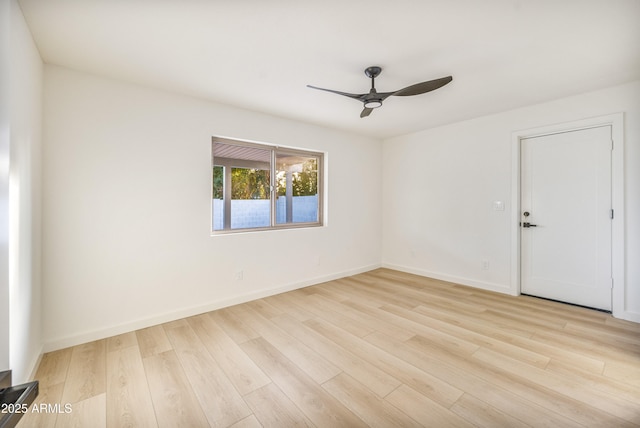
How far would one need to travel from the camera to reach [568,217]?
3.20 meters

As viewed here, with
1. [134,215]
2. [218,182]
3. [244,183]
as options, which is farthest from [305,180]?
[134,215]

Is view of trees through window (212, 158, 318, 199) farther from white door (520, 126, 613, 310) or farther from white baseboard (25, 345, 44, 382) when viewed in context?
white door (520, 126, 613, 310)

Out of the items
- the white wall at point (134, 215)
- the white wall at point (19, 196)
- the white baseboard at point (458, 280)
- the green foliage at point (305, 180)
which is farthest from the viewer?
the green foliage at point (305, 180)

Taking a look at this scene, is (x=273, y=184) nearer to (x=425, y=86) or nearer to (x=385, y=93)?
(x=385, y=93)

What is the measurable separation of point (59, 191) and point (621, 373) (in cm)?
461

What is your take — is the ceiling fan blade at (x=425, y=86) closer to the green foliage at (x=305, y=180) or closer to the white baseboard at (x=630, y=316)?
the green foliage at (x=305, y=180)

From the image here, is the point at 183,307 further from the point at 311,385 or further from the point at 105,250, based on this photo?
the point at 311,385

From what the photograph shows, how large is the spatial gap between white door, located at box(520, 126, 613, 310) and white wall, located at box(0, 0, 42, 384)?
4.88 meters

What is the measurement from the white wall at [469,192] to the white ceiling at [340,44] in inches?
12.3

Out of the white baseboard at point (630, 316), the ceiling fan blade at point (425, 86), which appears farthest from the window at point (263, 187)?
the white baseboard at point (630, 316)

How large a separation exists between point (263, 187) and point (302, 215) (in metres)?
0.79

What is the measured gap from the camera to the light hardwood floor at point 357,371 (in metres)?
1.56

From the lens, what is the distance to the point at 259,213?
12.0 ft

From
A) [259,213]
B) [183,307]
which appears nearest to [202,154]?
[259,213]
